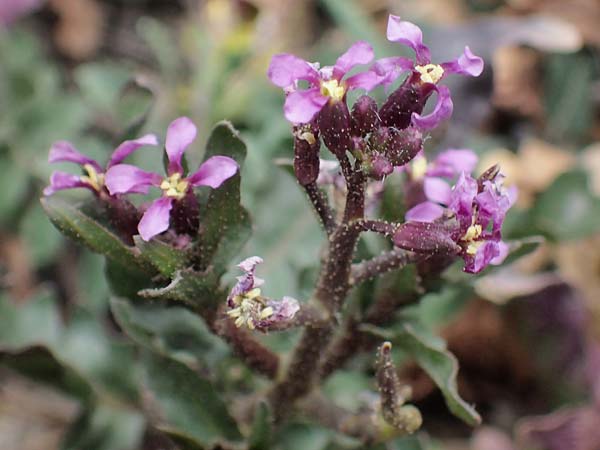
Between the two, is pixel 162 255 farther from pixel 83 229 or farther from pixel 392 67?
pixel 392 67

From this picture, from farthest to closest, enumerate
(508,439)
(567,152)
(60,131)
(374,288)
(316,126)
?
(567,152)
(60,131)
(508,439)
(374,288)
(316,126)

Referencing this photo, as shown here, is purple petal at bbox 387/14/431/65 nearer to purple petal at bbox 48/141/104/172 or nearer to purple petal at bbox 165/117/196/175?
purple petal at bbox 165/117/196/175

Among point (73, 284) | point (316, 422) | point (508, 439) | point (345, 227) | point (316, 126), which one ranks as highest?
point (316, 126)

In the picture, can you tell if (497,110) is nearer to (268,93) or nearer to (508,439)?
(268,93)

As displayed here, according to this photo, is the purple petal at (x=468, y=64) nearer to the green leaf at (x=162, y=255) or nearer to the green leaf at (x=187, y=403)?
the green leaf at (x=162, y=255)

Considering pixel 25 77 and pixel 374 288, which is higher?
pixel 25 77

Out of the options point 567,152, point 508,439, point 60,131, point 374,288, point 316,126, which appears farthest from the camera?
point 567,152

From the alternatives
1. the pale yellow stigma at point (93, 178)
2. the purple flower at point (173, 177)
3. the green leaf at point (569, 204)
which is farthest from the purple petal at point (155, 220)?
the green leaf at point (569, 204)

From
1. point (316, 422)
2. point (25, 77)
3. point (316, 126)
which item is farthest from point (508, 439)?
point (25, 77)
